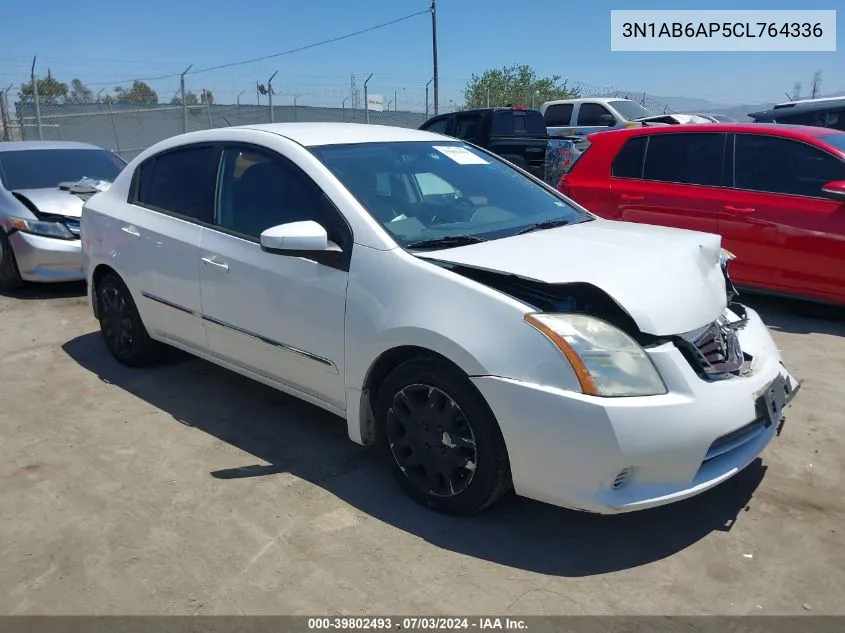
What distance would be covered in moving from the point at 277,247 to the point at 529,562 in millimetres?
1722

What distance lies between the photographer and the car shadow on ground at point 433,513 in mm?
2855

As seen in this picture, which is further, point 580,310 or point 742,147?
point 742,147

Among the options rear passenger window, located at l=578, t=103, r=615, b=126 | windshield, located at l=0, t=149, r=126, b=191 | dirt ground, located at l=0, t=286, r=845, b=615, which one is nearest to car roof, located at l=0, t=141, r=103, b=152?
windshield, located at l=0, t=149, r=126, b=191

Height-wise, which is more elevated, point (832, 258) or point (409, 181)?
point (409, 181)

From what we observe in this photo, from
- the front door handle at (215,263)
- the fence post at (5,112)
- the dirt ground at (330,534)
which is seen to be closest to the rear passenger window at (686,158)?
the dirt ground at (330,534)

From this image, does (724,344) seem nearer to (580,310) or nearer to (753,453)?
(753,453)

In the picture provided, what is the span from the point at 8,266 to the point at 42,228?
0.61 m

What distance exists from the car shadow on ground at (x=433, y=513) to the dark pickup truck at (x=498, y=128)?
7.31m

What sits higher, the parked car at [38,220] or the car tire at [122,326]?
the parked car at [38,220]

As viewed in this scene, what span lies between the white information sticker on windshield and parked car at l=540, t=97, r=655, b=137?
10.7 m

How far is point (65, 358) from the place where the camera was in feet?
17.4

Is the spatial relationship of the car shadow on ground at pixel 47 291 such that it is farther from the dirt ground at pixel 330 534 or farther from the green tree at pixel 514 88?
the green tree at pixel 514 88

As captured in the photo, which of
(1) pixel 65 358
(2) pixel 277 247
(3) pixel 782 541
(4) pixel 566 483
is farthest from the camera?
(1) pixel 65 358

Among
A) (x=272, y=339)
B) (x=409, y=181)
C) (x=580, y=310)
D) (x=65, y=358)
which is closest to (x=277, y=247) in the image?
(x=272, y=339)
